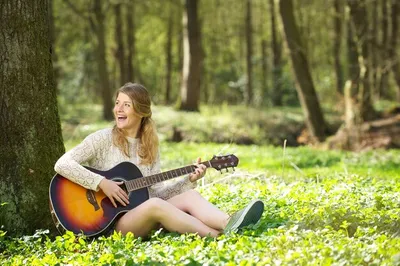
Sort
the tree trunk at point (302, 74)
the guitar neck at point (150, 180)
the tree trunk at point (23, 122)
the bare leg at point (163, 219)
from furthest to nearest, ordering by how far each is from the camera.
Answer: the tree trunk at point (302, 74) < the tree trunk at point (23, 122) < the guitar neck at point (150, 180) < the bare leg at point (163, 219)

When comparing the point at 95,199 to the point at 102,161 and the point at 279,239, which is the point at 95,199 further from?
the point at 279,239

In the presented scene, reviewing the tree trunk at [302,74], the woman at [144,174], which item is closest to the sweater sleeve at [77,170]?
the woman at [144,174]

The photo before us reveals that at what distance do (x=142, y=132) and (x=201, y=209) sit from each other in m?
1.05

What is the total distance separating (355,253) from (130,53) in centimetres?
2638

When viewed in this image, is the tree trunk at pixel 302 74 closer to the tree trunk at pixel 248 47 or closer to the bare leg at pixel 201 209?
the tree trunk at pixel 248 47

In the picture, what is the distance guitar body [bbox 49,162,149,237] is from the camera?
19.2 feet

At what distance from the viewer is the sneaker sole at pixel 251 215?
5465mm

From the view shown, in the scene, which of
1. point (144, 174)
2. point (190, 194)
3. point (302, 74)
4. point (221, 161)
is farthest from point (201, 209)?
point (302, 74)

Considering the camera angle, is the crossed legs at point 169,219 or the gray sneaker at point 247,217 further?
the crossed legs at point 169,219

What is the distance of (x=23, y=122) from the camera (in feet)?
21.6

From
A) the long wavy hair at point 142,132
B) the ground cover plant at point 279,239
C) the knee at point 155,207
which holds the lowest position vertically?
the ground cover plant at point 279,239

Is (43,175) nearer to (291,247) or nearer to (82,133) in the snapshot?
(291,247)

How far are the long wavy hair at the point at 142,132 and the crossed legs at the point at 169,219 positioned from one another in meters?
0.69

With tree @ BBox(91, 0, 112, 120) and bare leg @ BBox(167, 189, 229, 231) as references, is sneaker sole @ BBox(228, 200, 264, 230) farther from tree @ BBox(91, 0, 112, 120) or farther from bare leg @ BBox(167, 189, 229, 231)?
tree @ BBox(91, 0, 112, 120)
